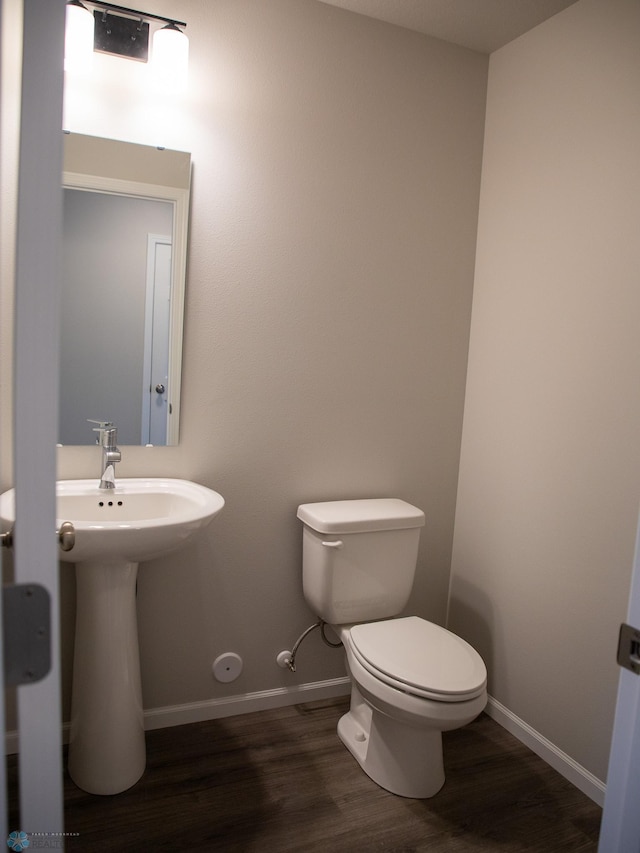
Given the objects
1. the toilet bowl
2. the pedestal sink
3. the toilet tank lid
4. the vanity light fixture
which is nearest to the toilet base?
the toilet bowl

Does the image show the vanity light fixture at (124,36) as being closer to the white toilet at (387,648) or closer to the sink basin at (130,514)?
the sink basin at (130,514)

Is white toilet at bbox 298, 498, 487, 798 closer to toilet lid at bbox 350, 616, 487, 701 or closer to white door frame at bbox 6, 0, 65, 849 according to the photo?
toilet lid at bbox 350, 616, 487, 701

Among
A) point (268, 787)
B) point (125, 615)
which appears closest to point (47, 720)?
point (125, 615)

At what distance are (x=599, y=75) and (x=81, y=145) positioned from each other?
62.9 inches

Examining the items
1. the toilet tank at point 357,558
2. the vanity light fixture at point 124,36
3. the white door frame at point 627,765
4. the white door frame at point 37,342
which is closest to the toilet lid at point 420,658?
the toilet tank at point 357,558

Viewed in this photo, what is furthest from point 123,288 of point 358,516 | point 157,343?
point 358,516

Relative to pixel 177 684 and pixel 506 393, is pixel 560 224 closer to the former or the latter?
pixel 506 393

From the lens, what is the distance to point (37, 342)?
0.65m

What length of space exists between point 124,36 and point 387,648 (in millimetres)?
1994

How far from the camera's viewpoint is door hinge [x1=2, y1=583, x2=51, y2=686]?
25.5 inches

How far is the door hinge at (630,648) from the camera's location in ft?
2.77

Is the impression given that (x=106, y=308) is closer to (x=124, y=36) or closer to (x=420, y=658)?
(x=124, y=36)

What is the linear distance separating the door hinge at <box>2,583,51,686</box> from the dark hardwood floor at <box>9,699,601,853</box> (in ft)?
4.32

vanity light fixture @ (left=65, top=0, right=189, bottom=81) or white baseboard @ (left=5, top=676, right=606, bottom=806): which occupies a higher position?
vanity light fixture @ (left=65, top=0, right=189, bottom=81)
